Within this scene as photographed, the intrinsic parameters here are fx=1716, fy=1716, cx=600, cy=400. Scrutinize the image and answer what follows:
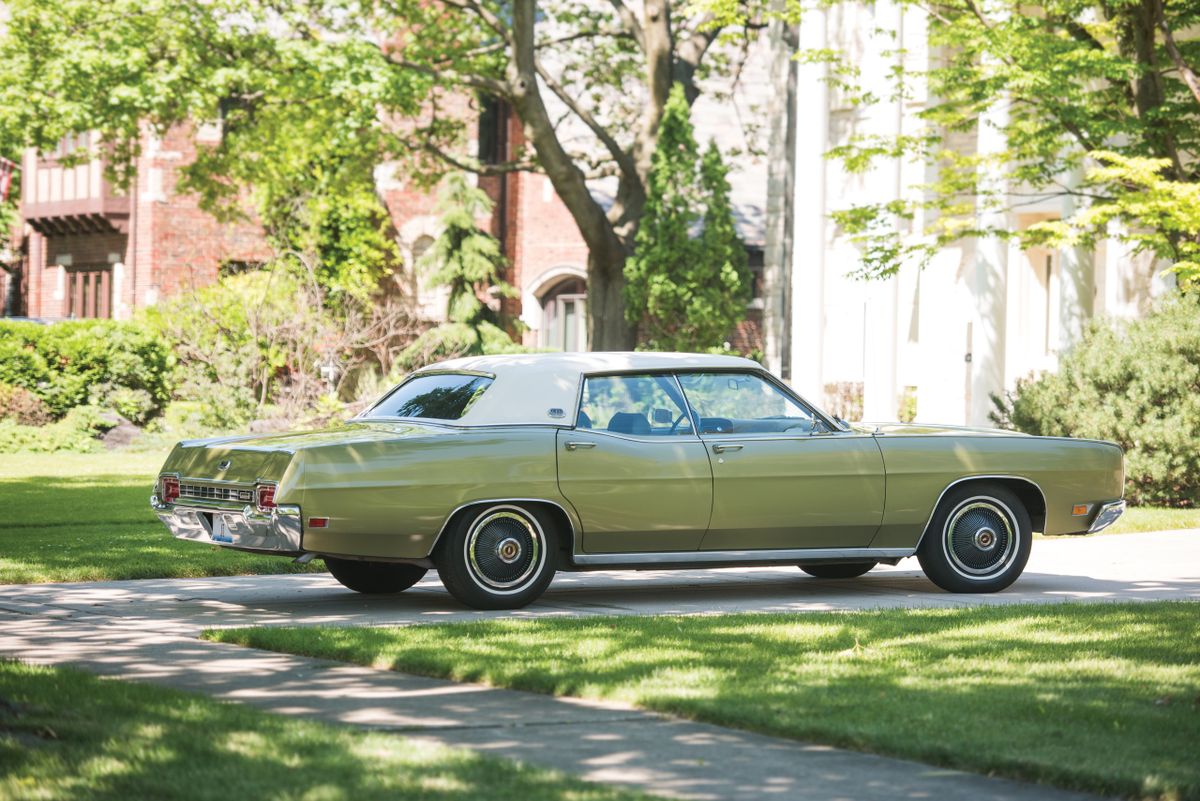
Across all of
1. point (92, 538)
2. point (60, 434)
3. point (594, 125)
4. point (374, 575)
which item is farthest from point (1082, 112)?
point (60, 434)

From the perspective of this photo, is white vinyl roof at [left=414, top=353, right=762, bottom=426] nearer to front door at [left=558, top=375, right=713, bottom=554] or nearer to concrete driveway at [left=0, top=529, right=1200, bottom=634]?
front door at [left=558, top=375, right=713, bottom=554]

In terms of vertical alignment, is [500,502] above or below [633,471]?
below

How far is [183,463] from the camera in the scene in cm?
972

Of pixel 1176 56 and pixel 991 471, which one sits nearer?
pixel 991 471

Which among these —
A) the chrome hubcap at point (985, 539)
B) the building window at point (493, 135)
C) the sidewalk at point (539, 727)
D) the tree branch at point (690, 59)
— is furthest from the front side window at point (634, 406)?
the building window at point (493, 135)

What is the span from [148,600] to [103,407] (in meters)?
20.2

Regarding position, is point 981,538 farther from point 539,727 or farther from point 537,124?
point 537,124

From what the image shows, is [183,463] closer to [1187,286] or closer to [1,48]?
[1187,286]

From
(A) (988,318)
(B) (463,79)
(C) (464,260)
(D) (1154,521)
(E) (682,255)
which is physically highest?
(B) (463,79)

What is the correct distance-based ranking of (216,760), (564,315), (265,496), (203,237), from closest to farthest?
(216,760) → (265,496) → (203,237) → (564,315)

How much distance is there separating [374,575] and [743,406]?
250 centimetres

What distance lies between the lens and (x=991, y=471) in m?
10.5

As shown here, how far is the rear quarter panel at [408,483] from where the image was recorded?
9.02 m

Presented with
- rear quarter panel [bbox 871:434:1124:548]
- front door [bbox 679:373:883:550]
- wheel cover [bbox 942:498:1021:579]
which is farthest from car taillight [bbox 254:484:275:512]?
wheel cover [bbox 942:498:1021:579]
